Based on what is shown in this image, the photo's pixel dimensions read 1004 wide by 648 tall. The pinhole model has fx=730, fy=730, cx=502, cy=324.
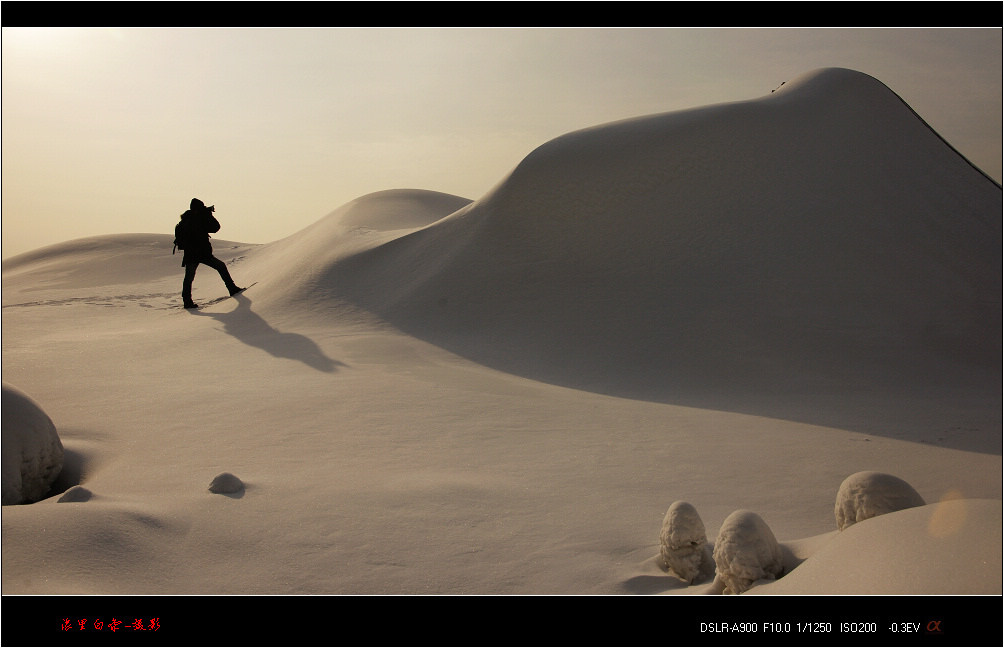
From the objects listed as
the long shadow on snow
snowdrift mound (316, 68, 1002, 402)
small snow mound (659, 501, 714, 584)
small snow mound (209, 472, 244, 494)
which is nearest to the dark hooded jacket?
the long shadow on snow

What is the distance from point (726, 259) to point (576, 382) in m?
3.23

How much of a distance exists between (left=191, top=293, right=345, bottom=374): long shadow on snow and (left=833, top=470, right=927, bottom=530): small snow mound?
4.92 metres

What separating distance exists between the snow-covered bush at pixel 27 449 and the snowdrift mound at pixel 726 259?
4231 millimetres

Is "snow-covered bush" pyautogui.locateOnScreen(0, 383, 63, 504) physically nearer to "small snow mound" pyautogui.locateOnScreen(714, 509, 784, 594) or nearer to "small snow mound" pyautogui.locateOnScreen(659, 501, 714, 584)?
"small snow mound" pyautogui.locateOnScreen(659, 501, 714, 584)

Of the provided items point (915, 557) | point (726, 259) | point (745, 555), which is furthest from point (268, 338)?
point (915, 557)

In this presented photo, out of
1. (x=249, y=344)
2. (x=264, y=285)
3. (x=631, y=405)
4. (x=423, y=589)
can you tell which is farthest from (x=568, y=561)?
(x=264, y=285)

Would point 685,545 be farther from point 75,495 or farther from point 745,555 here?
point 75,495

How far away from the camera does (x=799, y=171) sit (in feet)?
33.6

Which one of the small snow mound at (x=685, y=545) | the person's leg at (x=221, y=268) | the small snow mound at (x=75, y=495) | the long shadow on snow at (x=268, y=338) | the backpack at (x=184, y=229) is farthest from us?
the person's leg at (x=221, y=268)

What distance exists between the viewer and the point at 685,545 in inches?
113

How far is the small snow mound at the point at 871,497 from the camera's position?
2.89 m

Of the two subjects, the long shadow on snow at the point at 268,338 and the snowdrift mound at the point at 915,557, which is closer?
the snowdrift mound at the point at 915,557

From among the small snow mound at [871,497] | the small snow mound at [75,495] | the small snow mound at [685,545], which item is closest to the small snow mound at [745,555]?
the small snow mound at [685,545]

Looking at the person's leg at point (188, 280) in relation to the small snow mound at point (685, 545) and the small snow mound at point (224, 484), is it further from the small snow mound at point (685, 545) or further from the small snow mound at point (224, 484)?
the small snow mound at point (685, 545)
